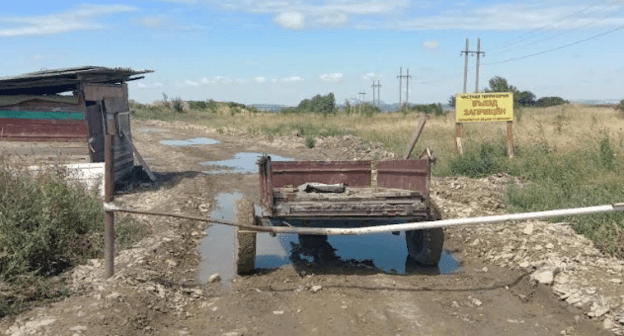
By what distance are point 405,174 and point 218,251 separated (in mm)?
2900

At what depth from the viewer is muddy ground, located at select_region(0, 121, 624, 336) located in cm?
513

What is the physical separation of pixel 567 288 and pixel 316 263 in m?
2.95

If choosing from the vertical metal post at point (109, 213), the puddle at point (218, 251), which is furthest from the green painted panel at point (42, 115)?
the vertical metal post at point (109, 213)

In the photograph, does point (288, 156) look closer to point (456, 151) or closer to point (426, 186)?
point (456, 151)

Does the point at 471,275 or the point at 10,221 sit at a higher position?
the point at 10,221

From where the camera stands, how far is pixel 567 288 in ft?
19.4

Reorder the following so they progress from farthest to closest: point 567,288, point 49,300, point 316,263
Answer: point 316,263, point 567,288, point 49,300

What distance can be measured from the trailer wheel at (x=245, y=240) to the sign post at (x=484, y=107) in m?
9.77

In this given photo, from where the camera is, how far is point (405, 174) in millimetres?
7410

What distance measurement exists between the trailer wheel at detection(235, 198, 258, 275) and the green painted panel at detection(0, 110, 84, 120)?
22.7ft

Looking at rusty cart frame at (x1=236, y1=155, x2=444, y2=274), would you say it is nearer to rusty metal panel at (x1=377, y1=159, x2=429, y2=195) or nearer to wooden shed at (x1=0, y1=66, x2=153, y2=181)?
rusty metal panel at (x1=377, y1=159, x2=429, y2=195)

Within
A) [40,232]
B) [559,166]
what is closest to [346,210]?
[40,232]

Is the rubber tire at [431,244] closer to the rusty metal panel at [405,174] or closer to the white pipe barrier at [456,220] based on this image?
the rusty metal panel at [405,174]

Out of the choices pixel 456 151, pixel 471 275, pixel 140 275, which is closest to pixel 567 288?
pixel 471 275
